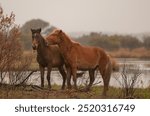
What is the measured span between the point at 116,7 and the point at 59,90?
2.70 feet

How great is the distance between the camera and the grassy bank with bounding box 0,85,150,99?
121 inches

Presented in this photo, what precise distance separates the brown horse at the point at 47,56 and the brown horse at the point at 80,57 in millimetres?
65

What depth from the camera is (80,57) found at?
301 cm

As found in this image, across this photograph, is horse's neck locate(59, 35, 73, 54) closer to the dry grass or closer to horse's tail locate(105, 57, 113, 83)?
horse's tail locate(105, 57, 113, 83)

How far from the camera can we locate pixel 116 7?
325cm

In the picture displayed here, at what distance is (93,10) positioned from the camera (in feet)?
10.8

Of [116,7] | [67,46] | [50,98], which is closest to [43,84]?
[50,98]

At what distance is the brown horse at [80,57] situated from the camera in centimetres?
296

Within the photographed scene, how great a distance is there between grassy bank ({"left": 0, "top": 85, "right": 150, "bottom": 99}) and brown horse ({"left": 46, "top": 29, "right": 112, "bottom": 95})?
0.10 metres

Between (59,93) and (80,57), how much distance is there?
0.33 m

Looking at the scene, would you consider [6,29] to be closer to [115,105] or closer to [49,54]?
[49,54]

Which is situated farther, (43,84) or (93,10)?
(93,10)

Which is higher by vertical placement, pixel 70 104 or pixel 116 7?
pixel 116 7

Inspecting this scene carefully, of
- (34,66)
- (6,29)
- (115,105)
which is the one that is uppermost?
(6,29)
